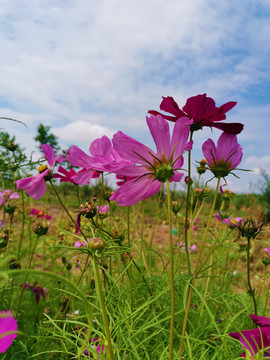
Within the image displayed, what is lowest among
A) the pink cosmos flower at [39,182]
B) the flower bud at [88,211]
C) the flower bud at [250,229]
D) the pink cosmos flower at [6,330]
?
the pink cosmos flower at [6,330]

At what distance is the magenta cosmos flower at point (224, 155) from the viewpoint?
49 cm

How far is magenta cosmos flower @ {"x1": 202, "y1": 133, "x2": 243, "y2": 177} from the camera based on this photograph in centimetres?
49

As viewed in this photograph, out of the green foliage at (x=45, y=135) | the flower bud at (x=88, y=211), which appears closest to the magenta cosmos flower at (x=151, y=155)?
the flower bud at (x=88, y=211)

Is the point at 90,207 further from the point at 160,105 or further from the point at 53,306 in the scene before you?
the point at 53,306

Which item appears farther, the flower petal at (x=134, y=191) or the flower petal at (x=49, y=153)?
the flower petal at (x=49, y=153)

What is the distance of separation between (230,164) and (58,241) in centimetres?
121

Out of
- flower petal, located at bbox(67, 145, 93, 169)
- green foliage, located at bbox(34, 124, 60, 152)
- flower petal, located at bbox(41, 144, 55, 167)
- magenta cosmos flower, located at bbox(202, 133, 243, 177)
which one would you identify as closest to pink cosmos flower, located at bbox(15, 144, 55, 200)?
flower petal, located at bbox(41, 144, 55, 167)

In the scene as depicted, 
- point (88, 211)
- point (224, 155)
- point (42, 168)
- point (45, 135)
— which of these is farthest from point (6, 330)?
point (45, 135)

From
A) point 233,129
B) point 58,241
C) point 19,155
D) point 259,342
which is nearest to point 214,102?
point 233,129

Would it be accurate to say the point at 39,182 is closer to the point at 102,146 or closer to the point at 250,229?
the point at 102,146

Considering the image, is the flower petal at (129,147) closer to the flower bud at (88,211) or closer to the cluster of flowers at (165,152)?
the cluster of flowers at (165,152)

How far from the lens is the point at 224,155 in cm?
49

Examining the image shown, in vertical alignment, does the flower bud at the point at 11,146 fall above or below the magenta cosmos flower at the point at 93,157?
above

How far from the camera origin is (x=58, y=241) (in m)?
1.54
